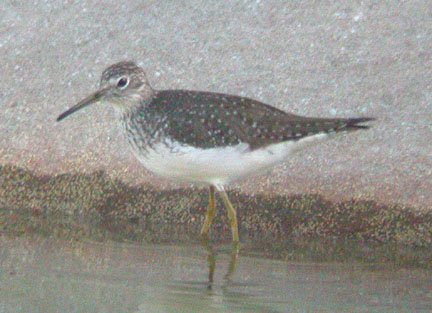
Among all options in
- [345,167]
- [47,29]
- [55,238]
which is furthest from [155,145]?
[47,29]

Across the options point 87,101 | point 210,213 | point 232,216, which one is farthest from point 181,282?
point 87,101

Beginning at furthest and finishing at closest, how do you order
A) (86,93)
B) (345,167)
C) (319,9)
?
(319,9) < (86,93) < (345,167)

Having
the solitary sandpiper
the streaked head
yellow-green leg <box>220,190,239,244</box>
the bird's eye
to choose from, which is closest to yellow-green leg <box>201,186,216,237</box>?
the solitary sandpiper

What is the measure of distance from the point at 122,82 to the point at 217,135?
97cm

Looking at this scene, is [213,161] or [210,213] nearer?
[213,161]

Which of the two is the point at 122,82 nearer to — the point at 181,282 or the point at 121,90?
the point at 121,90

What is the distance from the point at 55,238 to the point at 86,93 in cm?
209

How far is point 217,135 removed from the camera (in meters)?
7.67

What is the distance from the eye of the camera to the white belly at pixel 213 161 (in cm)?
757

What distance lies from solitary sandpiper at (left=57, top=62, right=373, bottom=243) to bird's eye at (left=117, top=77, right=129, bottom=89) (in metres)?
0.25

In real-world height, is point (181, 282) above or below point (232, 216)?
below

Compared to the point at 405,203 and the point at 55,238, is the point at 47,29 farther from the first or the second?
the point at 405,203

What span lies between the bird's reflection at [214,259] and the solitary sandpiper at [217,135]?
0.17m

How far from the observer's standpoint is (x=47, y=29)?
10117mm
